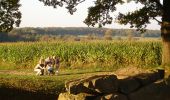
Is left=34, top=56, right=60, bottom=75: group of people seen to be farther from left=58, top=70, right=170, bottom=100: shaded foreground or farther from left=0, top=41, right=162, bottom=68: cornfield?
left=58, top=70, right=170, bottom=100: shaded foreground

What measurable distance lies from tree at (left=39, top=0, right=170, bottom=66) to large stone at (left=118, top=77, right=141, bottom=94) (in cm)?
791

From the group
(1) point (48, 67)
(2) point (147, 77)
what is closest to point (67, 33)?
(1) point (48, 67)

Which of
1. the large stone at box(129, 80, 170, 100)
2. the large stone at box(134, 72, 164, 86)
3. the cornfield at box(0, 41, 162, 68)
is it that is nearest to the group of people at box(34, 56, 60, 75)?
the cornfield at box(0, 41, 162, 68)

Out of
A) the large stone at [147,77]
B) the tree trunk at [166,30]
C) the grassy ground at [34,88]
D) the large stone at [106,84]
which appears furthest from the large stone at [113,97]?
the tree trunk at [166,30]

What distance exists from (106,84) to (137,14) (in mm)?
10395

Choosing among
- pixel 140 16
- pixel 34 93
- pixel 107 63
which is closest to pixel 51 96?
pixel 34 93

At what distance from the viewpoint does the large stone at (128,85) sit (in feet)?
49.5

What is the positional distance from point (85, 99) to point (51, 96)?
18.0 feet

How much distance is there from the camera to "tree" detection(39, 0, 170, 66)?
23227 mm

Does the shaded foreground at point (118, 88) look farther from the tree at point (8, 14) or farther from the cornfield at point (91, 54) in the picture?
the cornfield at point (91, 54)

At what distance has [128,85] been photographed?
15336 millimetres

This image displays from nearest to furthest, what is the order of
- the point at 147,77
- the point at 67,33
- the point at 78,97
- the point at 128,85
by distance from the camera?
the point at 78,97 → the point at 128,85 → the point at 147,77 → the point at 67,33

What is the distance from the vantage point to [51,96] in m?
19.4

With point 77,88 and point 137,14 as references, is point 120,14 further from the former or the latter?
point 77,88
